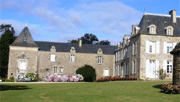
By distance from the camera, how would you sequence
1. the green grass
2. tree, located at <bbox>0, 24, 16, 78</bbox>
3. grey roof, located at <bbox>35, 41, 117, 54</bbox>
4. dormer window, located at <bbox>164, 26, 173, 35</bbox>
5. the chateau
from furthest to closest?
tree, located at <bbox>0, 24, 16, 78</bbox> → grey roof, located at <bbox>35, 41, 117, 54</bbox> → dormer window, located at <bbox>164, 26, 173, 35</bbox> → the chateau → the green grass

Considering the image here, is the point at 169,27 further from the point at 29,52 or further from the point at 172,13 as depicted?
the point at 29,52

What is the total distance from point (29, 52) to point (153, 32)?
20.5 metres

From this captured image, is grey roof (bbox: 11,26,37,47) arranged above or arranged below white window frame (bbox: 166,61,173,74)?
above

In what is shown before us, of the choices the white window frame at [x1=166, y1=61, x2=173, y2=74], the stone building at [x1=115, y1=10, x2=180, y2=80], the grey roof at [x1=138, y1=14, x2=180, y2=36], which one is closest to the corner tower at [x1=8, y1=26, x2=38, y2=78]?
the stone building at [x1=115, y1=10, x2=180, y2=80]

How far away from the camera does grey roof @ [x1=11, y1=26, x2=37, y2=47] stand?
37816 millimetres

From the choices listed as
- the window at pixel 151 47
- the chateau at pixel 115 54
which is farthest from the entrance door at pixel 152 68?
the window at pixel 151 47

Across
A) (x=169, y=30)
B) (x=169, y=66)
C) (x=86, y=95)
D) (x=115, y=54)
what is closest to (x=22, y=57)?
(x=115, y=54)

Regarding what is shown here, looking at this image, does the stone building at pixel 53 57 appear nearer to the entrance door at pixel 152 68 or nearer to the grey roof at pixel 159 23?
the grey roof at pixel 159 23

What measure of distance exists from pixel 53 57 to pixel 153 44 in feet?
59.4

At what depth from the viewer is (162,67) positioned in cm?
2850

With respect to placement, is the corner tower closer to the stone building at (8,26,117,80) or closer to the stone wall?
the stone building at (8,26,117,80)

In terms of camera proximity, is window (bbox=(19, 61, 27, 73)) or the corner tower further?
window (bbox=(19, 61, 27, 73))

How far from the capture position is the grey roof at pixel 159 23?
1150 inches

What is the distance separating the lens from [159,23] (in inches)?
1184
